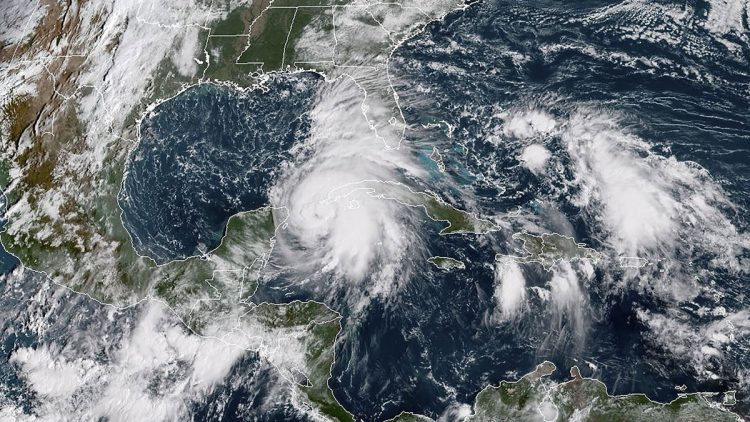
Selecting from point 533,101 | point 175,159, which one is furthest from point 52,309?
point 533,101

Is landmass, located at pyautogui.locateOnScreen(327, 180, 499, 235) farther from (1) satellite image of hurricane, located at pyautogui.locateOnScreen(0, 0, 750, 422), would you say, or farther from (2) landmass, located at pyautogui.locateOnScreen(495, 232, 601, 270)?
(2) landmass, located at pyautogui.locateOnScreen(495, 232, 601, 270)

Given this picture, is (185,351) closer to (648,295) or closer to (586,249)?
(586,249)

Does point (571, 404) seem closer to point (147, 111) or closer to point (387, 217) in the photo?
point (387, 217)

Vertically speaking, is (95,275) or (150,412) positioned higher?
(95,275)

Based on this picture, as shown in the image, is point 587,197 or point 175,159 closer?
point 587,197

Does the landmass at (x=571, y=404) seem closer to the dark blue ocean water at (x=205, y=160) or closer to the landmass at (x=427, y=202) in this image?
the landmass at (x=427, y=202)

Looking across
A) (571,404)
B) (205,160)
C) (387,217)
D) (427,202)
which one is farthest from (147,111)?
(571,404)

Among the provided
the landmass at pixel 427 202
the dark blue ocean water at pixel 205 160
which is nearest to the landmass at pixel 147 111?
the dark blue ocean water at pixel 205 160

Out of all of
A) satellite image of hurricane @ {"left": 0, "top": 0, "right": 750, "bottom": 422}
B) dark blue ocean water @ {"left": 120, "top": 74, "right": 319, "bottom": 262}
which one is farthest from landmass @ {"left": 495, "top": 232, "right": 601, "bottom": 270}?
dark blue ocean water @ {"left": 120, "top": 74, "right": 319, "bottom": 262}
